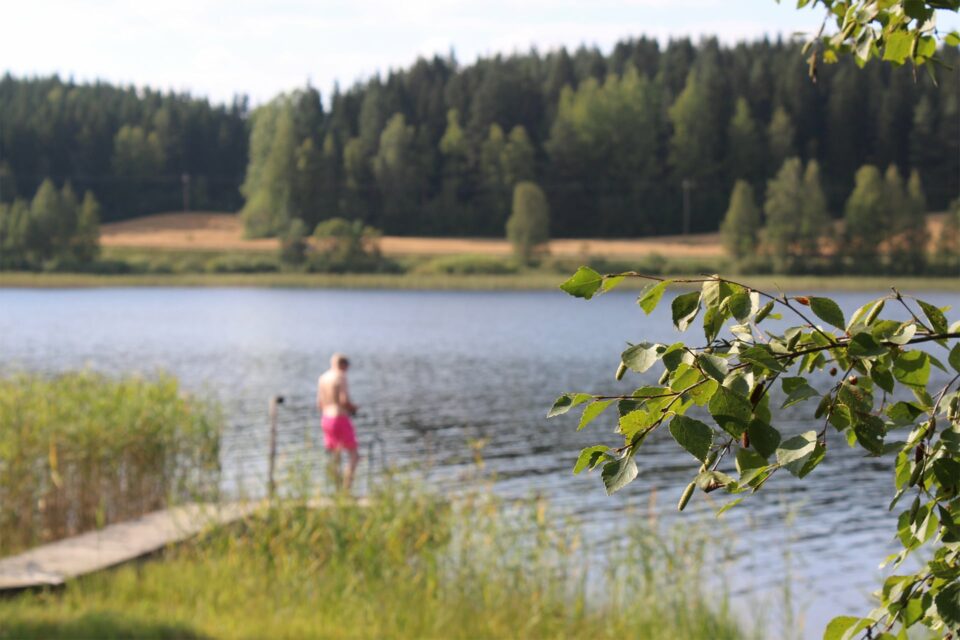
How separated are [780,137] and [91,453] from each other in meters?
112

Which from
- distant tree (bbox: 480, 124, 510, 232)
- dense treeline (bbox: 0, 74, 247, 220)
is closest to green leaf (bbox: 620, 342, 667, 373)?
distant tree (bbox: 480, 124, 510, 232)

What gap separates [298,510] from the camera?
9.59 m

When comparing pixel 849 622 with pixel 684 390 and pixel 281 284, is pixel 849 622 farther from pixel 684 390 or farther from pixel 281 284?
pixel 281 284

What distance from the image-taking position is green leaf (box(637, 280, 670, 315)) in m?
1.60

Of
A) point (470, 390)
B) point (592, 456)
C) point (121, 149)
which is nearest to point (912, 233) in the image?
point (470, 390)

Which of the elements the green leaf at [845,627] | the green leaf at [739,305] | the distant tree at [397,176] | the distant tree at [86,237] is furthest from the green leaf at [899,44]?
the distant tree at [397,176]

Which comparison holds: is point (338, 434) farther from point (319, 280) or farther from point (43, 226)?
point (43, 226)

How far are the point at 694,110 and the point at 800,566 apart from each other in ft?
353

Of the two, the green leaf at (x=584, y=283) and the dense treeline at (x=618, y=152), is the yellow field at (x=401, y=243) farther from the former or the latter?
the green leaf at (x=584, y=283)

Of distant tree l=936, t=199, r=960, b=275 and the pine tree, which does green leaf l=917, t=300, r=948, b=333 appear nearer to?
distant tree l=936, t=199, r=960, b=275

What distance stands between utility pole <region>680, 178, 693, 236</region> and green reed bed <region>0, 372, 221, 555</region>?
10629 centimetres

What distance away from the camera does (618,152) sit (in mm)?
121125

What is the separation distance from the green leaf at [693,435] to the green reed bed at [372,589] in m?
6.62

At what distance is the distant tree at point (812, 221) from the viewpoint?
95812 millimetres
